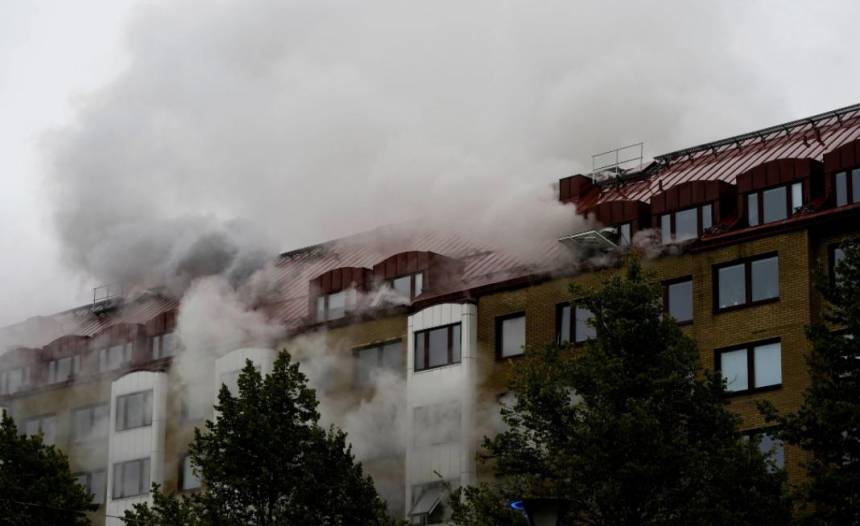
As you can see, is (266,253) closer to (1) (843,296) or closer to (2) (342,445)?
(2) (342,445)

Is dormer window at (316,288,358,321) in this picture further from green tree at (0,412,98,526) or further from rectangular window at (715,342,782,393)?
rectangular window at (715,342,782,393)

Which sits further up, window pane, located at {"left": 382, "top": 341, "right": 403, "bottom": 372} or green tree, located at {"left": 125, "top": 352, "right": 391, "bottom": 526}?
window pane, located at {"left": 382, "top": 341, "right": 403, "bottom": 372}

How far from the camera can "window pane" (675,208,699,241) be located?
60.1 meters

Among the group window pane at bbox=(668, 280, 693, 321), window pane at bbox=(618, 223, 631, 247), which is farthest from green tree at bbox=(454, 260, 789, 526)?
window pane at bbox=(618, 223, 631, 247)

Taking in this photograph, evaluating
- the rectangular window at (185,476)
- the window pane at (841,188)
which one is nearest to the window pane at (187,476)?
the rectangular window at (185,476)

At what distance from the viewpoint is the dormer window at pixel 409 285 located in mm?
68250

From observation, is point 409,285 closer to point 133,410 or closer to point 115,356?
point 133,410

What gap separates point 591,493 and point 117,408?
118ft

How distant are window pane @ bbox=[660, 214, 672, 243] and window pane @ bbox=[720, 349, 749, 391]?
16.7ft

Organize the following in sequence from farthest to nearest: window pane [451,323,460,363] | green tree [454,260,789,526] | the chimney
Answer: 1. the chimney
2. window pane [451,323,460,363]
3. green tree [454,260,789,526]

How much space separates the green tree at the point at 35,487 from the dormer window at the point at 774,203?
25.6 m

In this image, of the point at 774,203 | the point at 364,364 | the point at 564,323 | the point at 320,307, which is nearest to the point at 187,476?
the point at 320,307

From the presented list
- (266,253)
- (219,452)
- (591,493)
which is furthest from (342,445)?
(266,253)

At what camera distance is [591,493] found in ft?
152
